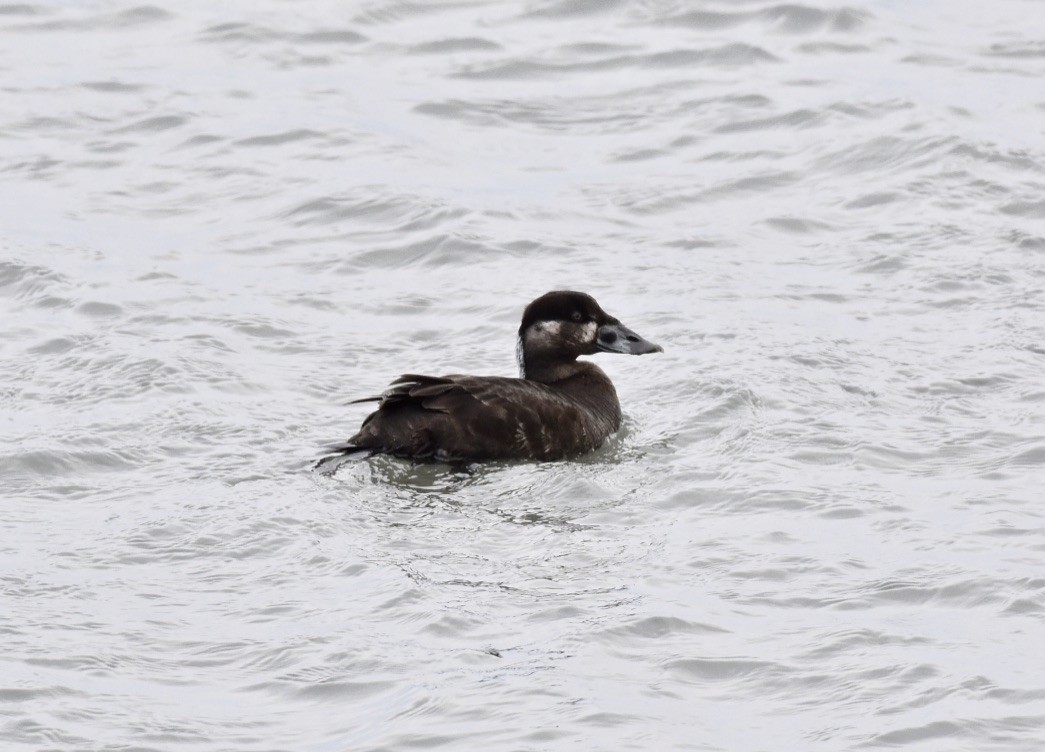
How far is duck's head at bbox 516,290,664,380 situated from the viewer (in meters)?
9.41

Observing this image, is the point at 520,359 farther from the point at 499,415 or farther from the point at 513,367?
the point at 499,415

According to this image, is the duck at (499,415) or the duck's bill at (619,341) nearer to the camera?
the duck at (499,415)

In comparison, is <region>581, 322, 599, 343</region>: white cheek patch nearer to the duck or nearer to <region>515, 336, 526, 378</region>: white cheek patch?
the duck

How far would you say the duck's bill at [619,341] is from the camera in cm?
951

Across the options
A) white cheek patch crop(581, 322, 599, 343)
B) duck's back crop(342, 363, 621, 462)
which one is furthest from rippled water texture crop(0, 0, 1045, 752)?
white cheek patch crop(581, 322, 599, 343)

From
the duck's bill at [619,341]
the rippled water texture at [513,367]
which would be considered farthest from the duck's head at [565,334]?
the rippled water texture at [513,367]

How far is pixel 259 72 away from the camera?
15.7 metres

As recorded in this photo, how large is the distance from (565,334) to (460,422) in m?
1.22

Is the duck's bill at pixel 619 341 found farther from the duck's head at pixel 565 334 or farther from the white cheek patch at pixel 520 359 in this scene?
the white cheek patch at pixel 520 359

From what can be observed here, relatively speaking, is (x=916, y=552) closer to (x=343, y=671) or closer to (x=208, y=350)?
(x=343, y=671)

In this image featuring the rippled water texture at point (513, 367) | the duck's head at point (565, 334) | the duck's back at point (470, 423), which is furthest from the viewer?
the duck's head at point (565, 334)

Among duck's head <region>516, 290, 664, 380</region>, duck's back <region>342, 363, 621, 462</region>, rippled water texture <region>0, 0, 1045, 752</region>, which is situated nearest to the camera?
rippled water texture <region>0, 0, 1045, 752</region>

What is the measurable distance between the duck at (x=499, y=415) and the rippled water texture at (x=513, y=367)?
0.16m

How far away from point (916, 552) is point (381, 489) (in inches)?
92.5
